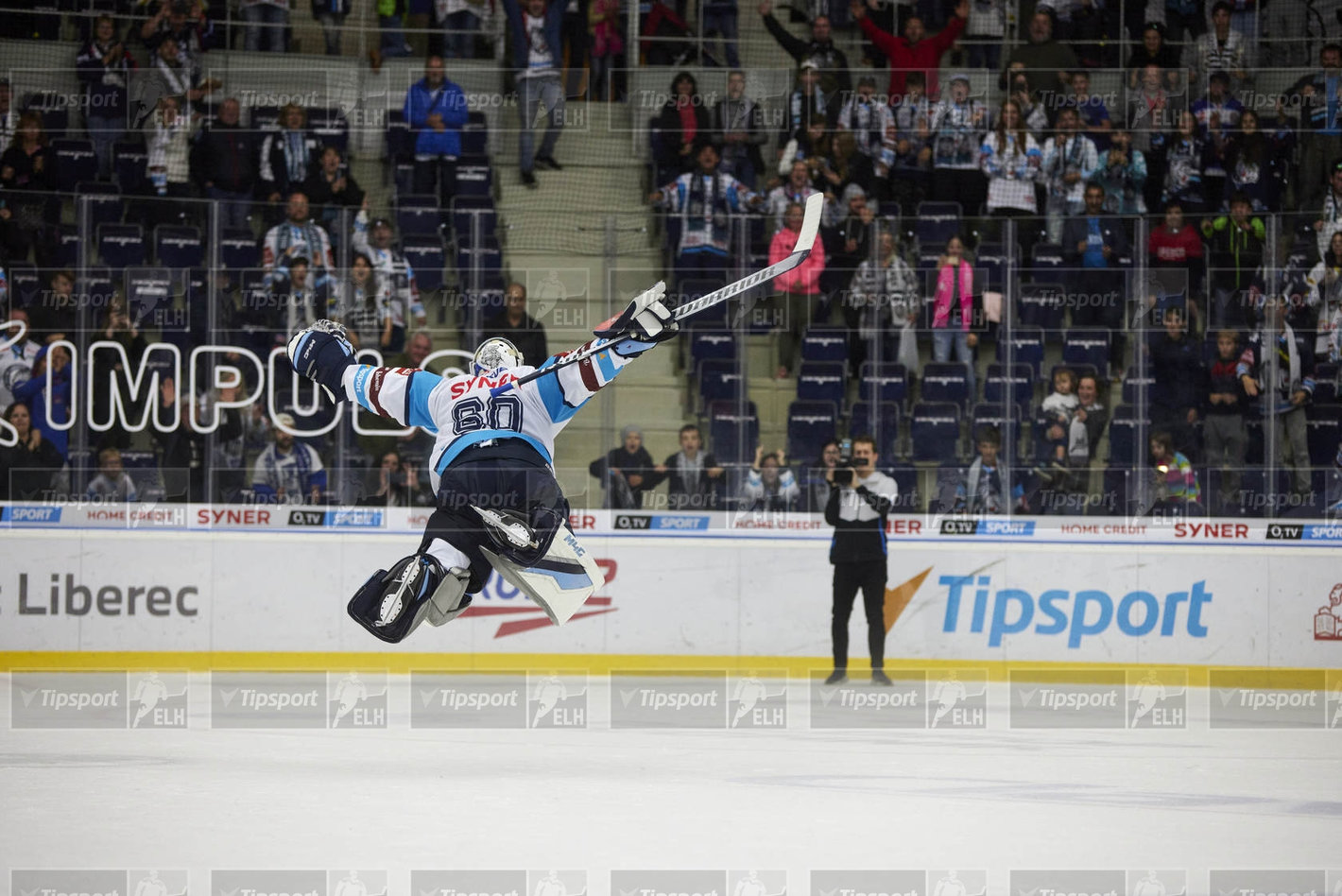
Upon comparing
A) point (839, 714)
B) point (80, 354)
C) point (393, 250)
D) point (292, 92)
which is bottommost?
point (839, 714)

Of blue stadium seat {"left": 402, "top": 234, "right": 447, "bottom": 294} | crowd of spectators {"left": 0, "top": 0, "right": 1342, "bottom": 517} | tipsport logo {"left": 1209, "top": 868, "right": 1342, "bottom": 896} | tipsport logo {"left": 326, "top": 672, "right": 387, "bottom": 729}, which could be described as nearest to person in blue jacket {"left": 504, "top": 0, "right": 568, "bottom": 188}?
crowd of spectators {"left": 0, "top": 0, "right": 1342, "bottom": 517}

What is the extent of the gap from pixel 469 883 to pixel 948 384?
7250mm

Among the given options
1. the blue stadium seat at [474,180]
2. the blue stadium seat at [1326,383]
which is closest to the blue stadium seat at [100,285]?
the blue stadium seat at [474,180]

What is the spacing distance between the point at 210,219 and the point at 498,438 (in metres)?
4.63

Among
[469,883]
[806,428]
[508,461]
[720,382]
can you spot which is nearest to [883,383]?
[806,428]

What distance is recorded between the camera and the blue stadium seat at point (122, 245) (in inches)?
432

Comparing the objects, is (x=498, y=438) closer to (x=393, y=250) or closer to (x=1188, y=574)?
(x=393, y=250)

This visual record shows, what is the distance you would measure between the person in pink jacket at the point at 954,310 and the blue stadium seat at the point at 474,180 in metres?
3.47

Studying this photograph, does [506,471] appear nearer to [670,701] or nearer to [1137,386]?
[670,701]

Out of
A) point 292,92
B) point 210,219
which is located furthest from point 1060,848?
point 292,92

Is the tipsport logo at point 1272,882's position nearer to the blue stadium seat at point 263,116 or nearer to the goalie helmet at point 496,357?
the goalie helmet at point 496,357

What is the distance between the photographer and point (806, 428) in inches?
438

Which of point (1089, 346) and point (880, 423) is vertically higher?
point (1089, 346)

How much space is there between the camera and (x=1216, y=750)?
7715 mm
